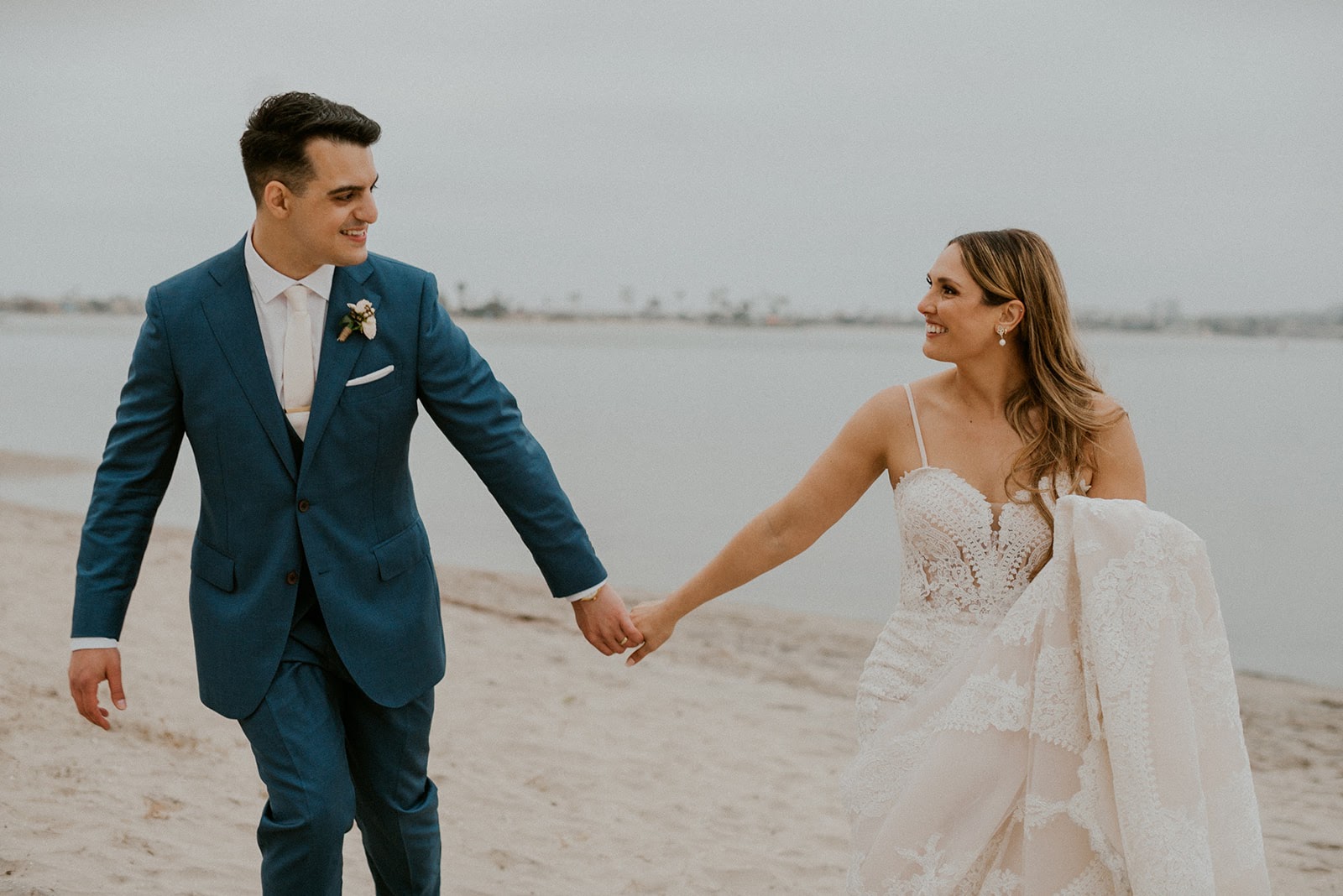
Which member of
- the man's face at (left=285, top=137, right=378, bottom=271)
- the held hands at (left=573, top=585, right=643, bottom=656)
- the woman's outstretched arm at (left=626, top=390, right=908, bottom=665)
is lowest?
the held hands at (left=573, top=585, right=643, bottom=656)

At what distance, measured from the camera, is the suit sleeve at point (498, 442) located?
3191 millimetres

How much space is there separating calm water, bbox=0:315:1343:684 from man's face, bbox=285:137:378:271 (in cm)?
202

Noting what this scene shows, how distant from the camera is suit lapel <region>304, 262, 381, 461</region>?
2988 millimetres

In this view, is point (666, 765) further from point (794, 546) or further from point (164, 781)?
point (794, 546)

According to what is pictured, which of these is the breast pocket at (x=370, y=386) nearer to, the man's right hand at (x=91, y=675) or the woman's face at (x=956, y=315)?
the man's right hand at (x=91, y=675)

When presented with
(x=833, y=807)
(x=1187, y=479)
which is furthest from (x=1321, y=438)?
(x=833, y=807)

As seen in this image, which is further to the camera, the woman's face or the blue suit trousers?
the woman's face

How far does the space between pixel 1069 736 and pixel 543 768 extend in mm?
3618

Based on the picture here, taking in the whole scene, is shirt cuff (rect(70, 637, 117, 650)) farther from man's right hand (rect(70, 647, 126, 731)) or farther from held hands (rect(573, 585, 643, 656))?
held hands (rect(573, 585, 643, 656))

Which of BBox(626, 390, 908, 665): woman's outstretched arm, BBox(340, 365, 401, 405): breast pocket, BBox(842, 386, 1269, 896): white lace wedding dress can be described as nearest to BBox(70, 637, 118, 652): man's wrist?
BBox(340, 365, 401, 405): breast pocket

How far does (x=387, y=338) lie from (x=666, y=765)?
3.78 m

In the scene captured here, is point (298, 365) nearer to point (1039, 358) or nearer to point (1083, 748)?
point (1039, 358)

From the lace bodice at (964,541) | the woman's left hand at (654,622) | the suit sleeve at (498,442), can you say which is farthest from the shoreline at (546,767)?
the lace bodice at (964,541)

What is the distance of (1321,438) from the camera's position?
2939cm
